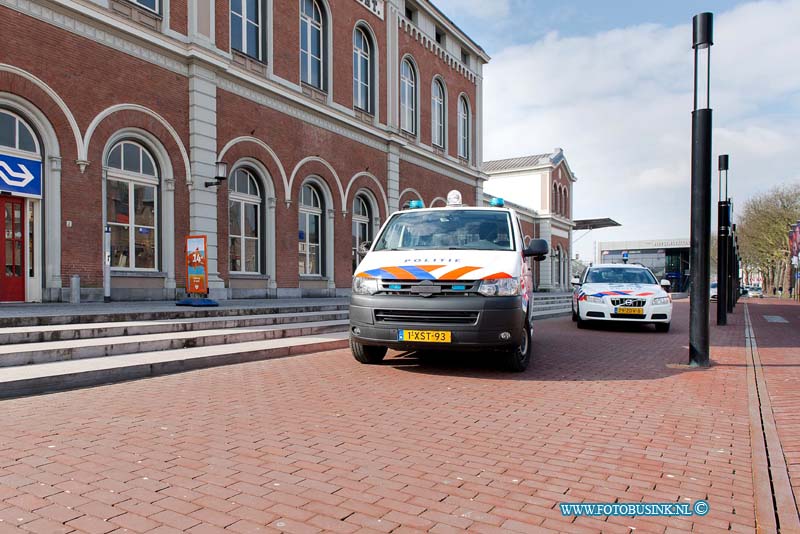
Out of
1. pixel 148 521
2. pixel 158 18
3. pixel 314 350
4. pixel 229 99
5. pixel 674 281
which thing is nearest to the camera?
pixel 148 521

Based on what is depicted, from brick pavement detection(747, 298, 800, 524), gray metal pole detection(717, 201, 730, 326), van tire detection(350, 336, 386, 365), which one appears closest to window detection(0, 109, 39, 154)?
van tire detection(350, 336, 386, 365)

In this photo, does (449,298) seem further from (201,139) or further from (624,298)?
(201,139)

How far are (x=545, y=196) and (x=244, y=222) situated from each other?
37.8m

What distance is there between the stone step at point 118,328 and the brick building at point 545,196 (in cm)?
3912

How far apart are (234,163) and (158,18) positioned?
4.23 metres

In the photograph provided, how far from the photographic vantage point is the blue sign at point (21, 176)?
11.8m

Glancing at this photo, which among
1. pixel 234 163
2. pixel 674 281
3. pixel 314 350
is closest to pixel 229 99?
pixel 234 163

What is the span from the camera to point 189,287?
45.3 ft

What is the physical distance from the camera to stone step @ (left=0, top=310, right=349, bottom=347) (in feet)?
25.7

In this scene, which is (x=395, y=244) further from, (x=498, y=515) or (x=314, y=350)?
(x=498, y=515)

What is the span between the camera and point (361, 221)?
24.4 m

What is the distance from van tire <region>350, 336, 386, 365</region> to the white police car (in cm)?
735

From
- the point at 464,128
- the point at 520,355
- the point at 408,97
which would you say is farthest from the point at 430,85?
the point at 520,355

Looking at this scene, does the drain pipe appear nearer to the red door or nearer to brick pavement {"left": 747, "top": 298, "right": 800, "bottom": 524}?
the red door
